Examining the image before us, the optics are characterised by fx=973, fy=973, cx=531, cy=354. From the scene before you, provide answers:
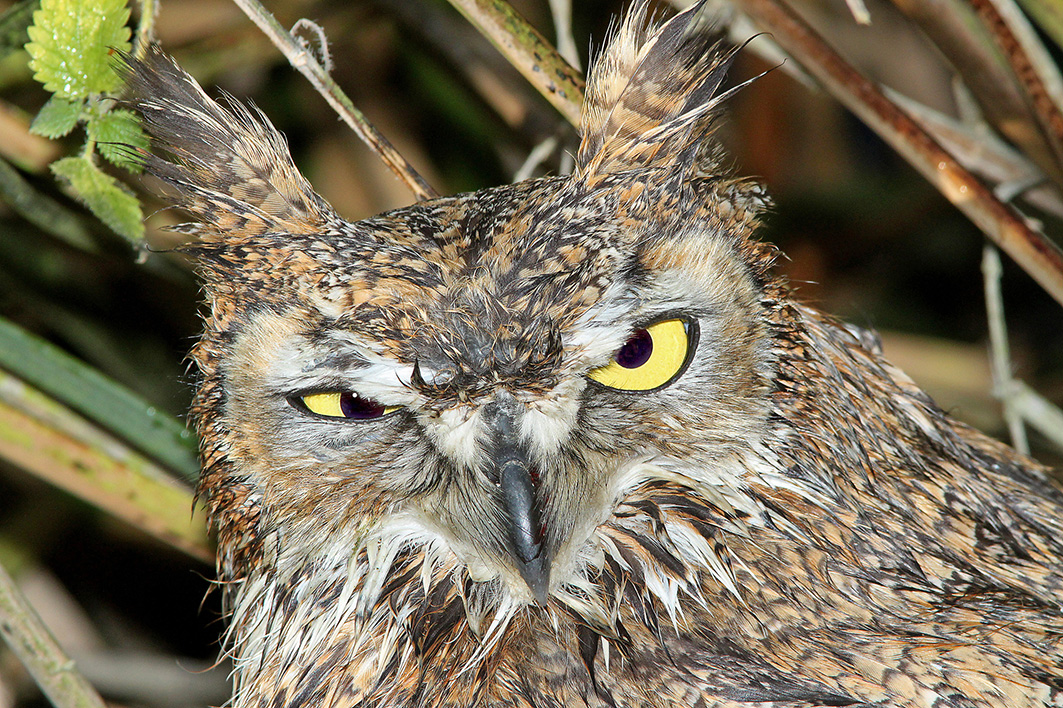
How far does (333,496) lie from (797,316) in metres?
0.70

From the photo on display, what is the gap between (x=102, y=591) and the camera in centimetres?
264

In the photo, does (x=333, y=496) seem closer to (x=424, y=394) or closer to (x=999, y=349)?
(x=424, y=394)

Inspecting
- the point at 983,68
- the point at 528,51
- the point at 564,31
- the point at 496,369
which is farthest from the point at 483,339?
the point at 983,68

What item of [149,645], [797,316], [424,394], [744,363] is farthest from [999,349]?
[149,645]

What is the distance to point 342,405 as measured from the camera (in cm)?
120

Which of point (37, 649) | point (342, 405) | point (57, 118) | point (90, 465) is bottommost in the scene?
point (37, 649)

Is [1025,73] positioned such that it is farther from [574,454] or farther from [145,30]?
[145,30]

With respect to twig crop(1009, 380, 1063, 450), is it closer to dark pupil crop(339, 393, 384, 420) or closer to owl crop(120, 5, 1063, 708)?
owl crop(120, 5, 1063, 708)

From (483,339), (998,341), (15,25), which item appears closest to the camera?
(483,339)

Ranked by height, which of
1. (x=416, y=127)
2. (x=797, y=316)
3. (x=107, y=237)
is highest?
(x=416, y=127)

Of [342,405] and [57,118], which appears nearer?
[342,405]

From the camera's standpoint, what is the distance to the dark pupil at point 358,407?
3.91ft

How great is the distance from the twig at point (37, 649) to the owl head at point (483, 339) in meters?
0.33

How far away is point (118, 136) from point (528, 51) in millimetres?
615
